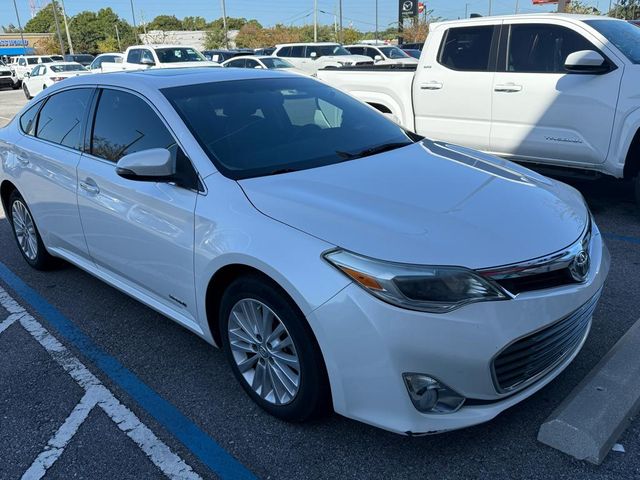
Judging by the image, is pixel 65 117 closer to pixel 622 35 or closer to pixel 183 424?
pixel 183 424

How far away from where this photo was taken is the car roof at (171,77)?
12.0ft

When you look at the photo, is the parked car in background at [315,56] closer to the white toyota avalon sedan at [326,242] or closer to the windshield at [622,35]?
the windshield at [622,35]

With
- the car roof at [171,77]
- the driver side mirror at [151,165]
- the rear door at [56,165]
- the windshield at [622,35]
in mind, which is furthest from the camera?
the windshield at [622,35]

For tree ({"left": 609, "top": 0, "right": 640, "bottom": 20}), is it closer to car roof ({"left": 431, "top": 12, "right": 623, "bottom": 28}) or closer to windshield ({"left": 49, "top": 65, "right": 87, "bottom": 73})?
windshield ({"left": 49, "top": 65, "right": 87, "bottom": 73})

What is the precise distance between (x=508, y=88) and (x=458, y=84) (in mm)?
611

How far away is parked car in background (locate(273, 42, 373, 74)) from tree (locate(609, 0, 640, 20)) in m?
27.5

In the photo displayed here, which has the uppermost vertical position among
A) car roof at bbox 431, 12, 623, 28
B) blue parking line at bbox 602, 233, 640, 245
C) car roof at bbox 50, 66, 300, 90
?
car roof at bbox 431, 12, 623, 28

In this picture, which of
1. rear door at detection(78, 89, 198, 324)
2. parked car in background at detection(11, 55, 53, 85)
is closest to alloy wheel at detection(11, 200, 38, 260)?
rear door at detection(78, 89, 198, 324)

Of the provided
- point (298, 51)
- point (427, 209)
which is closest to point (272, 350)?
point (427, 209)

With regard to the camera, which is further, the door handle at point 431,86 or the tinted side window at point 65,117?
the door handle at point 431,86

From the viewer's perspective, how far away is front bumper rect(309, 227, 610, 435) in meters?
2.29

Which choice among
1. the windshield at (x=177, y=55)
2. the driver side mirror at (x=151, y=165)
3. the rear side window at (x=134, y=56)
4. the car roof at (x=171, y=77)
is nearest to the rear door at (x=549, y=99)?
the car roof at (x=171, y=77)

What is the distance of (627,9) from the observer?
40.5 metres

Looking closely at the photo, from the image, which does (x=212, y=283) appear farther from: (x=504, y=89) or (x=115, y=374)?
(x=504, y=89)
